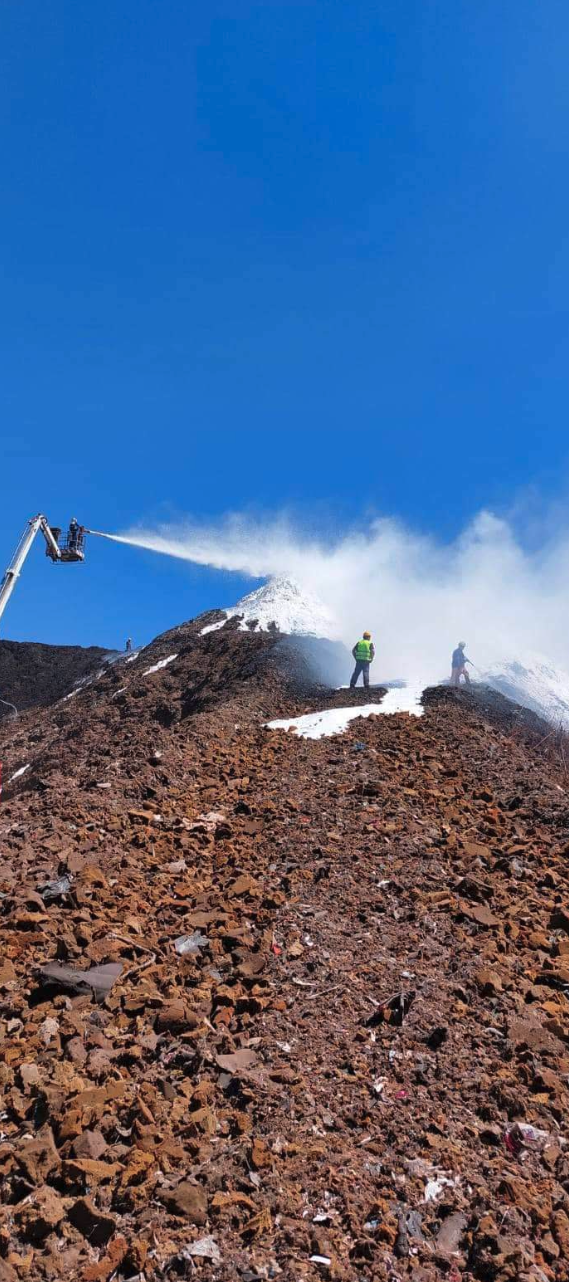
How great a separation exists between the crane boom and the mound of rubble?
3.70m

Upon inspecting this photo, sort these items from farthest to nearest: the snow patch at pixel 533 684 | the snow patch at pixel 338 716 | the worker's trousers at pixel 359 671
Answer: the snow patch at pixel 533 684 < the worker's trousers at pixel 359 671 < the snow patch at pixel 338 716

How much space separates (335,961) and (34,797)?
19.9 feet

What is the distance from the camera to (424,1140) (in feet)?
14.9

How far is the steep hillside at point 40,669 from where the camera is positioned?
101 feet

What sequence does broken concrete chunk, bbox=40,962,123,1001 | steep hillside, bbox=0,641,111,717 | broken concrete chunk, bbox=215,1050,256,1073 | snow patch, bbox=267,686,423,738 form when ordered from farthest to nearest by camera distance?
steep hillside, bbox=0,641,111,717 → snow patch, bbox=267,686,423,738 → broken concrete chunk, bbox=40,962,123,1001 → broken concrete chunk, bbox=215,1050,256,1073

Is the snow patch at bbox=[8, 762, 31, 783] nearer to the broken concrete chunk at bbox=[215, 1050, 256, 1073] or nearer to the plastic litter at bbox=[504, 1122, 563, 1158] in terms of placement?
the broken concrete chunk at bbox=[215, 1050, 256, 1073]

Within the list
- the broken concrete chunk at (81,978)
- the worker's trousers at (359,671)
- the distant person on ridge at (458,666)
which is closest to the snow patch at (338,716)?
the worker's trousers at (359,671)

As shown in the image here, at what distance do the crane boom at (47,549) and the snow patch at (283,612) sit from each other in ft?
41.2

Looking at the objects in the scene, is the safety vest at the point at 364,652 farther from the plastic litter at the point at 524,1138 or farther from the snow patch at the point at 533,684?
the plastic litter at the point at 524,1138

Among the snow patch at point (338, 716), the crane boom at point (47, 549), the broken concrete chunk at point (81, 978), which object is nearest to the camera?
the broken concrete chunk at point (81, 978)

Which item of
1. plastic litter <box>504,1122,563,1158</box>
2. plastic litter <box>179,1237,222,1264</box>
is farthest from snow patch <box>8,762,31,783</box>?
plastic litter <box>504,1122,563,1158</box>

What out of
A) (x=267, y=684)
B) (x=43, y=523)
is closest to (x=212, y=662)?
(x=267, y=684)

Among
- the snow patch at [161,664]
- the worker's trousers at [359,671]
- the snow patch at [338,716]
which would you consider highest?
the worker's trousers at [359,671]

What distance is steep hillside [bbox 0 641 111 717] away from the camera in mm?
30706
